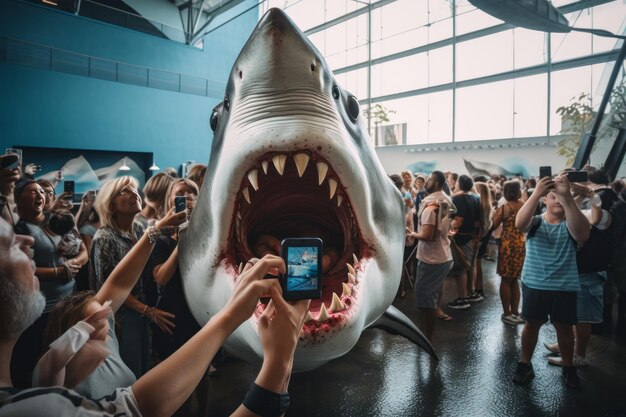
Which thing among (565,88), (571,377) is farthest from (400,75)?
(571,377)

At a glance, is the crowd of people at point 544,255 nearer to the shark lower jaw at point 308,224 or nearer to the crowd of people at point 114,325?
the shark lower jaw at point 308,224

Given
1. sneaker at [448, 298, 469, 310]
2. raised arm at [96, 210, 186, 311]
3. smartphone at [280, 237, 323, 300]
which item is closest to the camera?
smartphone at [280, 237, 323, 300]

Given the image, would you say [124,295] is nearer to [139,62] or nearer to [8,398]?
[8,398]

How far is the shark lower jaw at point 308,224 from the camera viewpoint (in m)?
1.38

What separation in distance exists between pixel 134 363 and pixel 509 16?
1384cm

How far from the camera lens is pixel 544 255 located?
315cm

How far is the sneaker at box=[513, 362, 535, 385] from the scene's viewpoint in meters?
3.22

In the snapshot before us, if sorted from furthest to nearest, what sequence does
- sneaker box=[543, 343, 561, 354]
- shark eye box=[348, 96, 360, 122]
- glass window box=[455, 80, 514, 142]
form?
glass window box=[455, 80, 514, 142] → sneaker box=[543, 343, 561, 354] → shark eye box=[348, 96, 360, 122]

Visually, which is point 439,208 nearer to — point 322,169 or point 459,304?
point 459,304

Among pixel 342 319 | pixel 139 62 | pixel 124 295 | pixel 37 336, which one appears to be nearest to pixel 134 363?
pixel 37 336

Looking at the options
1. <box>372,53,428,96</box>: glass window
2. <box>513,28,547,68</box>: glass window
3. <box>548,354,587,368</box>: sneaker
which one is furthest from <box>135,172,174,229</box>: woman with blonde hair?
<box>372,53,428,96</box>: glass window

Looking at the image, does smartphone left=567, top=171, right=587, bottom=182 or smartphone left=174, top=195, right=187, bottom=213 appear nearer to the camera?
smartphone left=174, top=195, right=187, bottom=213

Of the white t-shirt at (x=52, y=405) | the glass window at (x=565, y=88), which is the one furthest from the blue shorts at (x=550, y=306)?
the glass window at (x=565, y=88)

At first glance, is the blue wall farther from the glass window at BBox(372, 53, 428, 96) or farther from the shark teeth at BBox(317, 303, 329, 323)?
the shark teeth at BBox(317, 303, 329, 323)
